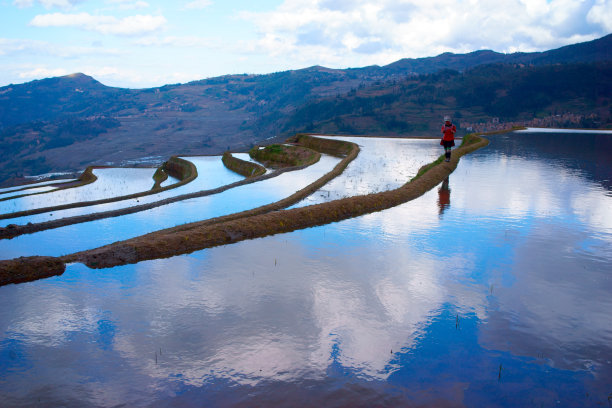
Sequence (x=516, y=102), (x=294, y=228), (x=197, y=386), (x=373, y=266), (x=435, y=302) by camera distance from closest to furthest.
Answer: (x=197, y=386) → (x=435, y=302) → (x=373, y=266) → (x=294, y=228) → (x=516, y=102)

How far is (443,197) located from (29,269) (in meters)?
12.3

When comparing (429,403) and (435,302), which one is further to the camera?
(435,302)

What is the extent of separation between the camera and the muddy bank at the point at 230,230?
9.32 metres

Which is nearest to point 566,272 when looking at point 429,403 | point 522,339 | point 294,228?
point 522,339

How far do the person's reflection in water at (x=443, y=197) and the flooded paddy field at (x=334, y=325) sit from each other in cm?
270

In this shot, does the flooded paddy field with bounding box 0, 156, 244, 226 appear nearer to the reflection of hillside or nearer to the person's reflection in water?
the person's reflection in water

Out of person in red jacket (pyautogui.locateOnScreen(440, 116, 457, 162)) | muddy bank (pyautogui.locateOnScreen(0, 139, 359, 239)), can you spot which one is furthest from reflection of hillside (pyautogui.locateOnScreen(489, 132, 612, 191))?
muddy bank (pyautogui.locateOnScreen(0, 139, 359, 239))

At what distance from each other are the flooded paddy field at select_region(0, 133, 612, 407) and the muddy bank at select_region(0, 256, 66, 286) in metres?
0.27

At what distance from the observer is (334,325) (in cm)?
631

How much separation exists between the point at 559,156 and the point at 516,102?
147 metres

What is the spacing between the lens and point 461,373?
5.16 meters

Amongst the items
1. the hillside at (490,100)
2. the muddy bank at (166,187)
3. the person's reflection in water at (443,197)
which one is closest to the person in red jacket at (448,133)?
the person's reflection in water at (443,197)

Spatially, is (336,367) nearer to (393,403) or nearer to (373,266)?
(393,403)

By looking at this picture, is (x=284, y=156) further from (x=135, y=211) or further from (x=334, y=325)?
(x=334, y=325)
